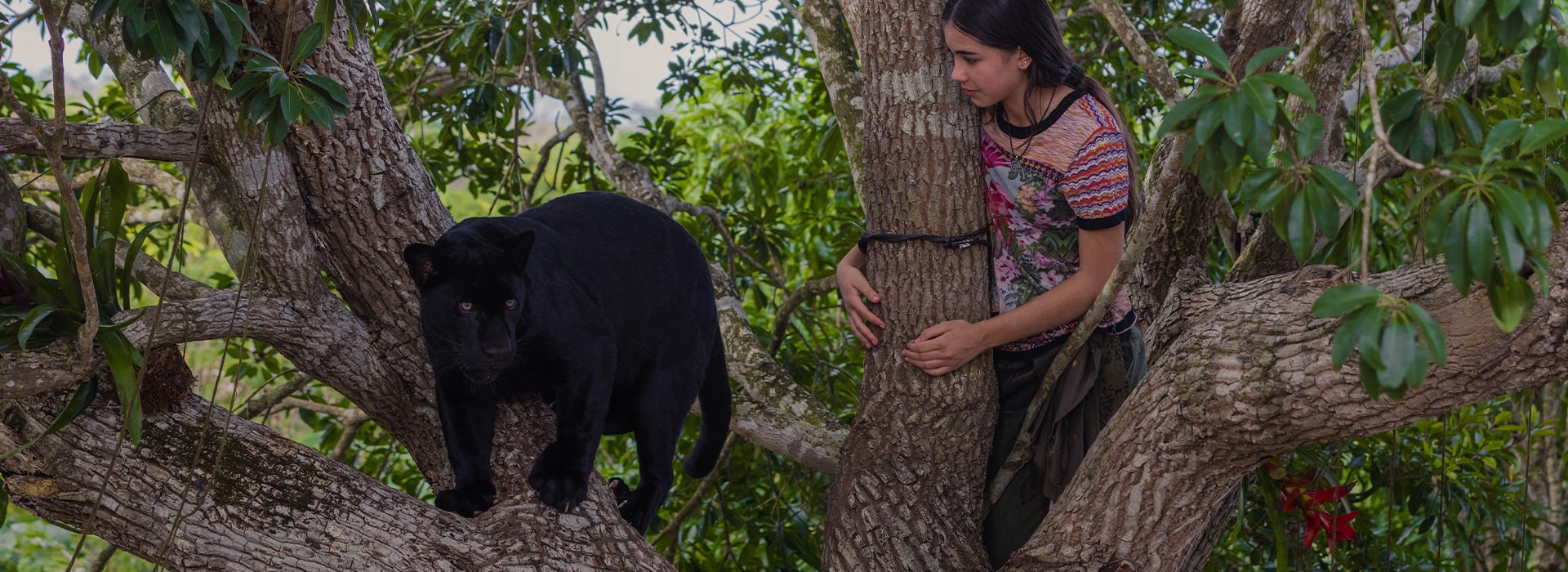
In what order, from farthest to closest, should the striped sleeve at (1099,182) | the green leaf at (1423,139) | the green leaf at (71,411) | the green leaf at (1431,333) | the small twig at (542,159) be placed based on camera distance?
the small twig at (542,159)
the striped sleeve at (1099,182)
the green leaf at (71,411)
the green leaf at (1423,139)
the green leaf at (1431,333)

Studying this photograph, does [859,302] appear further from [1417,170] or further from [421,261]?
[1417,170]

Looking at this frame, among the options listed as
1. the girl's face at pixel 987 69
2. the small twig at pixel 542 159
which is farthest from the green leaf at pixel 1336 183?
the small twig at pixel 542 159

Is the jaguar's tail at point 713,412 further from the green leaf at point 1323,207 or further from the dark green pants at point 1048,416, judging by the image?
the green leaf at point 1323,207

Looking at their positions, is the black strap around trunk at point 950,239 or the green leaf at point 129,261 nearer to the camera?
the green leaf at point 129,261

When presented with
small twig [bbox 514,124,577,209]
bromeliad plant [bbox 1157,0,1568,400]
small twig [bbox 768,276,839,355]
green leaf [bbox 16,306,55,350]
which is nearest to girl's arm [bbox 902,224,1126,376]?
bromeliad plant [bbox 1157,0,1568,400]

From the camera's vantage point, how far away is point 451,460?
2131mm

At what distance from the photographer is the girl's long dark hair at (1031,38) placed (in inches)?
75.9

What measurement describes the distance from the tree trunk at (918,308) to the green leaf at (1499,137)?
1001mm

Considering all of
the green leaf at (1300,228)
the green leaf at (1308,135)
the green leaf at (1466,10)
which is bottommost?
the green leaf at (1300,228)

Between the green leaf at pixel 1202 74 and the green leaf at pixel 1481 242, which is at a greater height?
the green leaf at pixel 1202 74

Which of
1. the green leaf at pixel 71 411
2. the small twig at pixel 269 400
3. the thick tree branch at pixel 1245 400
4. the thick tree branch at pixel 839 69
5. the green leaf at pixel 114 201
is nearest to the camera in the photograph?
the thick tree branch at pixel 1245 400

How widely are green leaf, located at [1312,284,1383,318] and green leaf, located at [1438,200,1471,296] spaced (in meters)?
0.09

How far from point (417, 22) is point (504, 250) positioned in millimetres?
1994

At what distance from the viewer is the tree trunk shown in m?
2.10
